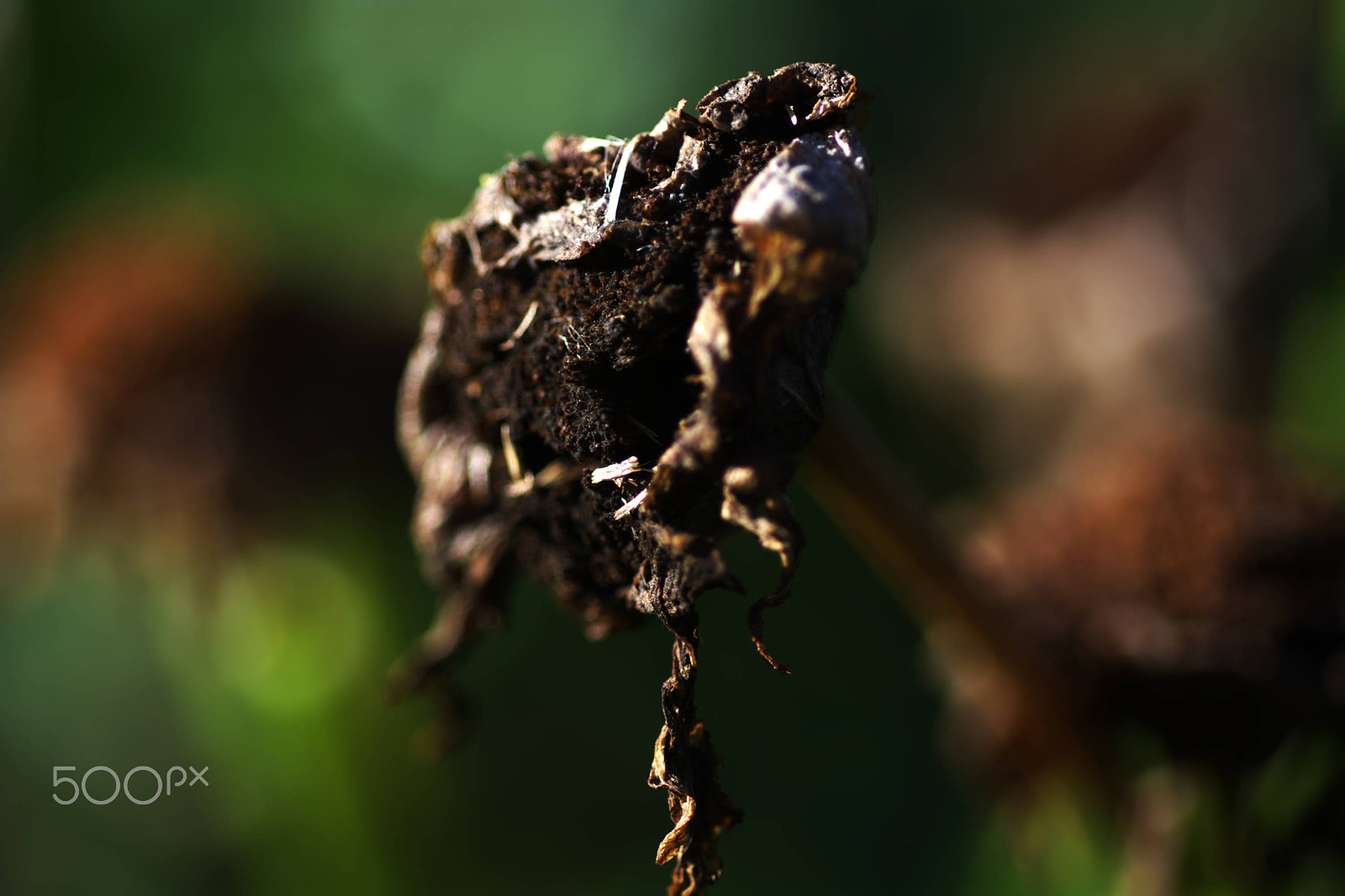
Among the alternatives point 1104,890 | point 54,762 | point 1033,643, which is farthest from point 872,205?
point 54,762

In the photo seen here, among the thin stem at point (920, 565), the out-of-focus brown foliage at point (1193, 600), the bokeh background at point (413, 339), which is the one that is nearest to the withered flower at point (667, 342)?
the thin stem at point (920, 565)

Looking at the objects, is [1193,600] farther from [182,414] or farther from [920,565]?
[182,414]

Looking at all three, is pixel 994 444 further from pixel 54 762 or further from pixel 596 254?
pixel 54 762
